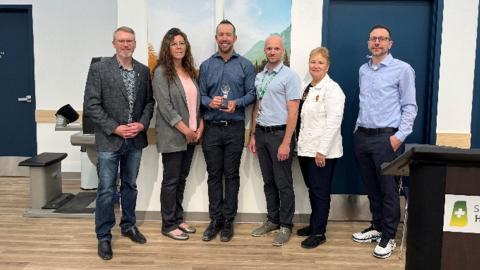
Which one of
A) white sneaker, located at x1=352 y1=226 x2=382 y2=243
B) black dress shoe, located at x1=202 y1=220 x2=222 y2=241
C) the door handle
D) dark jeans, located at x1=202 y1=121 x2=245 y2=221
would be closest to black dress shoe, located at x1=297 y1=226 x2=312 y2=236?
white sneaker, located at x1=352 y1=226 x2=382 y2=243

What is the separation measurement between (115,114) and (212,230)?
1.18 metres

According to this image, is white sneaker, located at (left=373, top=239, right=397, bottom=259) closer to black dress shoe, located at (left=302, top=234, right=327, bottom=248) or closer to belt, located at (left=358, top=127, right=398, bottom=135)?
black dress shoe, located at (left=302, top=234, right=327, bottom=248)

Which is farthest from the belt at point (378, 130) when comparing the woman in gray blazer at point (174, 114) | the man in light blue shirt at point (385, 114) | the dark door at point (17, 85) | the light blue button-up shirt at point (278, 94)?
the dark door at point (17, 85)

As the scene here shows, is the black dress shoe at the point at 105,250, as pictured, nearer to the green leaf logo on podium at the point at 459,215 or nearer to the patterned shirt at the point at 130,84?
the patterned shirt at the point at 130,84

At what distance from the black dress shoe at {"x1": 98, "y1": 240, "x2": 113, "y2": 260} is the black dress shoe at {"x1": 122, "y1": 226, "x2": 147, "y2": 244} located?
26cm

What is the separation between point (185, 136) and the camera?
338 cm

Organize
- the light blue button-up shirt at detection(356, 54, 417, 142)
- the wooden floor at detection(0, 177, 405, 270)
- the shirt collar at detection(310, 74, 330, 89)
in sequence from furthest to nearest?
the shirt collar at detection(310, 74, 330, 89), the light blue button-up shirt at detection(356, 54, 417, 142), the wooden floor at detection(0, 177, 405, 270)

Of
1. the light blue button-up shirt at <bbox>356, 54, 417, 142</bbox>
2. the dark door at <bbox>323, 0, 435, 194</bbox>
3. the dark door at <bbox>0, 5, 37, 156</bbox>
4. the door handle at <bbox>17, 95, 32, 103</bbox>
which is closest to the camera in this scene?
the light blue button-up shirt at <bbox>356, 54, 417, 142</bbox>

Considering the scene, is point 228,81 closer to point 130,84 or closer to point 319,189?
point 130,84

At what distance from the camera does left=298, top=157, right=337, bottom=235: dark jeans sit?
3.36 metres

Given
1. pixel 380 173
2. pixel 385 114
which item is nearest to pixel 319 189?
pixel 380 173

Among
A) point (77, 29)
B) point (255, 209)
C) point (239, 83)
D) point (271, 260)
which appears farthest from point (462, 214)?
point (77, 29)

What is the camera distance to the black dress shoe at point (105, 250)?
3.11 metres

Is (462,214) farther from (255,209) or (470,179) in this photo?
(255,209)
